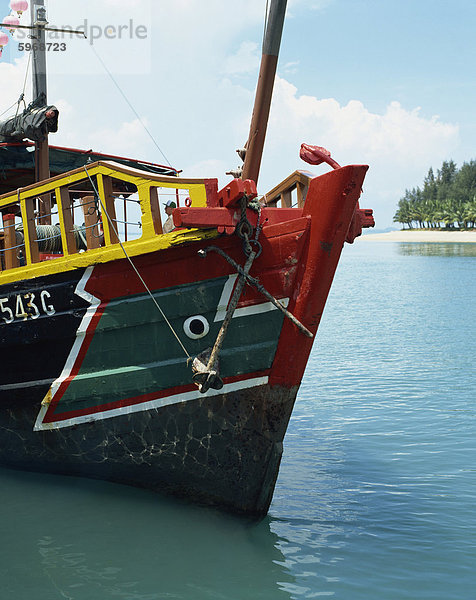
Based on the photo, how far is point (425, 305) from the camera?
23.1 m

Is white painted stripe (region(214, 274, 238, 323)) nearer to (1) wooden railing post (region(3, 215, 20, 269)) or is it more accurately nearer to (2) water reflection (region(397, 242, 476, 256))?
(1) wooden railing post (region(3, 215, 20, 269))

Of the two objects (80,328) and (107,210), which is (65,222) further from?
(80,328)

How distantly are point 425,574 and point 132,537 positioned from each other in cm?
242

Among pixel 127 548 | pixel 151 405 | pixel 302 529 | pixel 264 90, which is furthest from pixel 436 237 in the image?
pixel 127 548

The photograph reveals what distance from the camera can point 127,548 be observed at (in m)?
5.44

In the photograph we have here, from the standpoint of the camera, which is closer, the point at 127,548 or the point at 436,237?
the point at 127,548

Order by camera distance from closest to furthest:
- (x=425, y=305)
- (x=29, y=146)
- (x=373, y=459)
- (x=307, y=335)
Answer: (x=307, y=335)
(x=373, y=459)
(x=29, y=146)
(x=425, y=305)

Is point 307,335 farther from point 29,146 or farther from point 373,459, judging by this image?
point 29,146

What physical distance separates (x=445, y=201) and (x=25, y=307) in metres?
98.3

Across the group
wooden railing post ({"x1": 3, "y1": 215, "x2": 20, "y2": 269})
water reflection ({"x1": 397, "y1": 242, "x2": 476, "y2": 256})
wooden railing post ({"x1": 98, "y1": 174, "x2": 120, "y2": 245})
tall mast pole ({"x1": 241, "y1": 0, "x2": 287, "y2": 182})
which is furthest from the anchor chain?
water reflection ({"x1": 397, "y1": 242, "x2": 476, "y2": 256})

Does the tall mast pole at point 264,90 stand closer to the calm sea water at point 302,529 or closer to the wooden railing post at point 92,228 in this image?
the wooden railing post at point 92,228

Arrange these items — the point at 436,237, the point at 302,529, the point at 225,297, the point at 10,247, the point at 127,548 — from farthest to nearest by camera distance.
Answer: the point at 436,237, the point at 10,247, the point at 302,529, the point at 225,297, the point at 127,548

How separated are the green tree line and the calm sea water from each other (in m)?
83.8

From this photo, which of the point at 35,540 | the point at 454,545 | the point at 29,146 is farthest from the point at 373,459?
the point at 29,146
